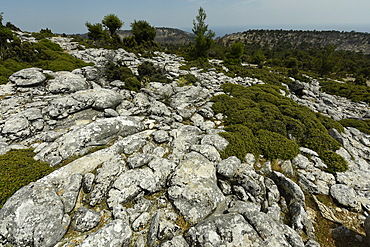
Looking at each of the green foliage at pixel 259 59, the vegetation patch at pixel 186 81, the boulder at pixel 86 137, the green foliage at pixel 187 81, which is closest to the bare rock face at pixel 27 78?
the boulder at pixel 86 137

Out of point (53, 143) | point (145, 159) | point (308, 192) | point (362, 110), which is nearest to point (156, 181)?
point (145, 159)

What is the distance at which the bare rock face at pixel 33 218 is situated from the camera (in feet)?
14.4

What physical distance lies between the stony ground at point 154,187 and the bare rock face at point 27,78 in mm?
1368

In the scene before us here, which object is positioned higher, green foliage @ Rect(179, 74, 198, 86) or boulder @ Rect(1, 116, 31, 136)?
boulder @ Rect(1, 116, 31, 136)

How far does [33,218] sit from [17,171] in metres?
2.62

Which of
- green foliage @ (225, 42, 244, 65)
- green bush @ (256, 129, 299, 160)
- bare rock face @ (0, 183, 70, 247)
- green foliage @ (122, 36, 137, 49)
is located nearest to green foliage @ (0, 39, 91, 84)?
bare rock face @ (0, 183, 70, 247)

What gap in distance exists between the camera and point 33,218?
185 inches

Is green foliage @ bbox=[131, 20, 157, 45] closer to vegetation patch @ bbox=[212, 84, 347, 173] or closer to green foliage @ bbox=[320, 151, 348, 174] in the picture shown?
vegetation patch @ bbox=[212, 84, 347, 173]

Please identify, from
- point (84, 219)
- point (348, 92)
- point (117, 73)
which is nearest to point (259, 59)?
point (348, 92)

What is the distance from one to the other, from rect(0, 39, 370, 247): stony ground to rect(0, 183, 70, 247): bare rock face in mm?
27

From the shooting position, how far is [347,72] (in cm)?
6184

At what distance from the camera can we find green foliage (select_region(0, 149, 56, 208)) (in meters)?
5.42

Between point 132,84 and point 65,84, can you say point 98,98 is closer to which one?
point 132,84

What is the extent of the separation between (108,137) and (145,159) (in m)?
3.11
